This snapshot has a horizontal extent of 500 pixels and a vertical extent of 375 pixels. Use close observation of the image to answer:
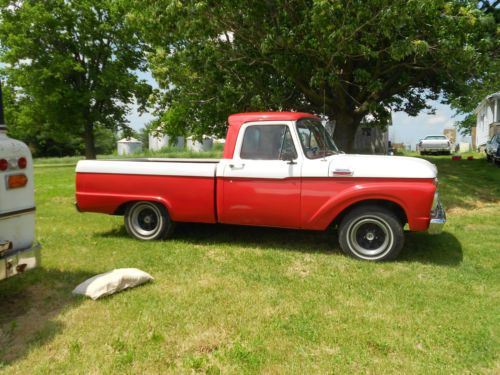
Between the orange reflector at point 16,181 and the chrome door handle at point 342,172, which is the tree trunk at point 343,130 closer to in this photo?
the chrome door handle at point 342,172

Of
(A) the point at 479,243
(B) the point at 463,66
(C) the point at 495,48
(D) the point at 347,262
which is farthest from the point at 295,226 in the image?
(C) the point at 495,48

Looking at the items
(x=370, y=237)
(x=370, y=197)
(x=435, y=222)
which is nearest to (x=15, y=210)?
(x=370, y=197)

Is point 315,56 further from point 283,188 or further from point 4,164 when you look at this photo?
point 4,164

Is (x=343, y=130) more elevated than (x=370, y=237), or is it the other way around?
(x=343, y=130)

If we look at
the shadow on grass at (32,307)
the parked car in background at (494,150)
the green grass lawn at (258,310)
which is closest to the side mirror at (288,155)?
the green grass lawn at (258,310)

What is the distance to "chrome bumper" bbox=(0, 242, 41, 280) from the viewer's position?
373 centimetres

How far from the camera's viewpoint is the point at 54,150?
55.4m

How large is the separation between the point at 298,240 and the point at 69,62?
2620cm

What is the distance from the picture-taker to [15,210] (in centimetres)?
388

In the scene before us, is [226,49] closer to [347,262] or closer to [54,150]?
[347,262]

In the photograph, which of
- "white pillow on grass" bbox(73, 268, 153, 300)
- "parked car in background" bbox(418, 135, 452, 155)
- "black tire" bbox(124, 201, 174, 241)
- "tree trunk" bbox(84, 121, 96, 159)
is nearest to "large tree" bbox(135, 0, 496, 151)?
"black tire" bbox(124, 201, 174, 241)

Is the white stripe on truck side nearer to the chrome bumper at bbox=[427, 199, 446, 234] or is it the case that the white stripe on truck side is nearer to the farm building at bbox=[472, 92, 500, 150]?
the chrome bumper at bbox=[427, 199, 446, 234]

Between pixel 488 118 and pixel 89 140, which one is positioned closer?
pixel 89 140

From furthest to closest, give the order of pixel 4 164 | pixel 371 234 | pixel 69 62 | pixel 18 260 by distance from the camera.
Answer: pixel 69 62
pixel 371 234
pixel 18 260
pixel 4 164
